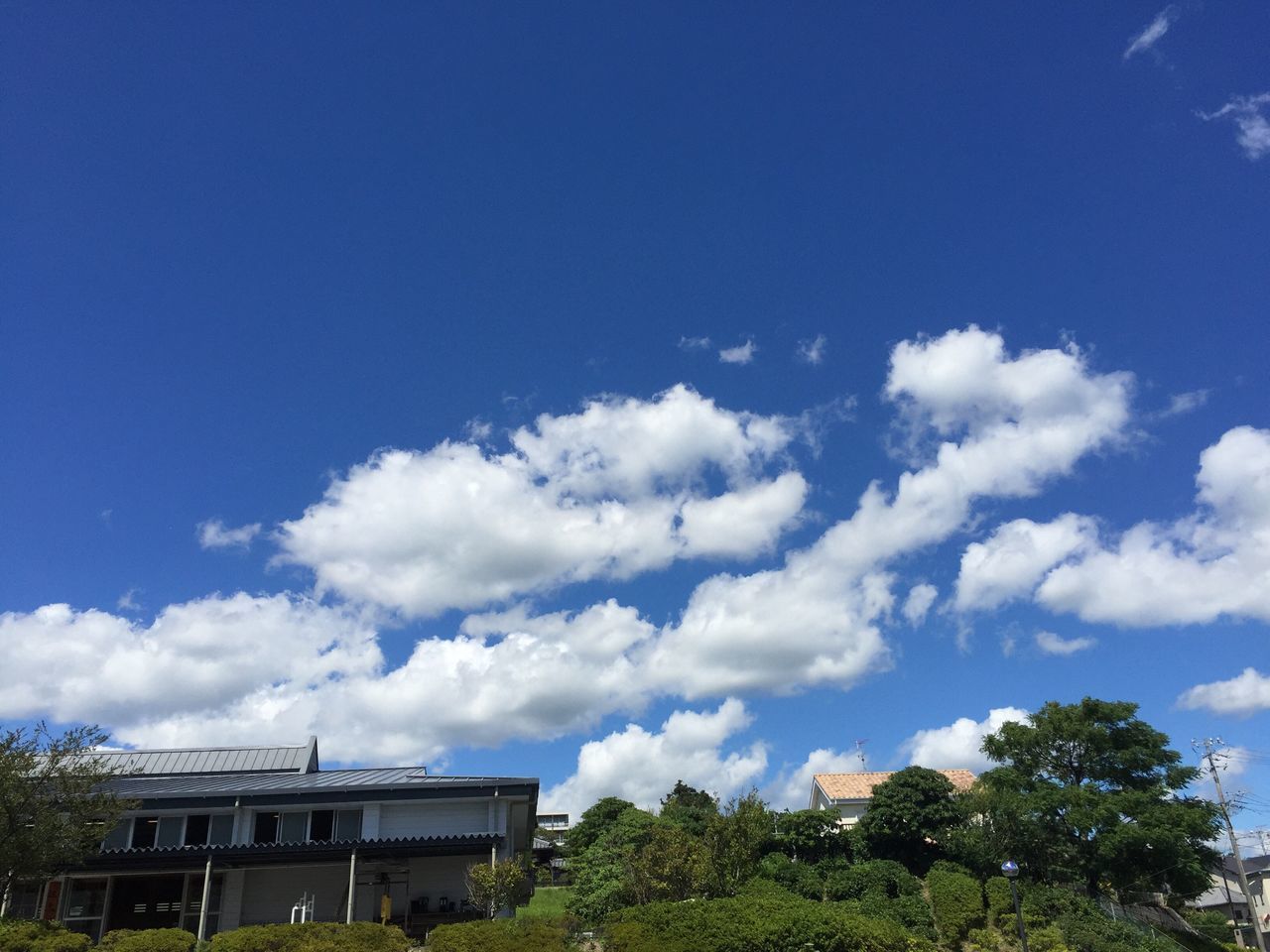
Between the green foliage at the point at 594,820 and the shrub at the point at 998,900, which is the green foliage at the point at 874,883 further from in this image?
the green foliage at the point at 594,820

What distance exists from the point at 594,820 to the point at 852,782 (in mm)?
27558

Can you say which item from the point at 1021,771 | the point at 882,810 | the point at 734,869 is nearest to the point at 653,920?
the point at 734,869

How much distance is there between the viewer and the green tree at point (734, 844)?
28281 mm

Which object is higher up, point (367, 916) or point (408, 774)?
point (408, 774)

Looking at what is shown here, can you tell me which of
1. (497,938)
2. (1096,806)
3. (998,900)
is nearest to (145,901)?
(497,938)

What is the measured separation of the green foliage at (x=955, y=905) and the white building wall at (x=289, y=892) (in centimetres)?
2065

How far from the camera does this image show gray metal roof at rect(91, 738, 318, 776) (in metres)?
43.4

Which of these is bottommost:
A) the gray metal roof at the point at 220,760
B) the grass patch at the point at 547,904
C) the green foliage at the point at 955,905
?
the grass patch at the point at 547,904

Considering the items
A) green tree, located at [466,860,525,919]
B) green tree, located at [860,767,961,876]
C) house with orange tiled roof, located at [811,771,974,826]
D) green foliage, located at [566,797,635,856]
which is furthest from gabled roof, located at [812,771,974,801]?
green tree, located at [466,860,525,919]

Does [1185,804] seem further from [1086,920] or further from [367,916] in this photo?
[367,916]

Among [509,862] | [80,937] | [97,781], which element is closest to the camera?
[80,937]

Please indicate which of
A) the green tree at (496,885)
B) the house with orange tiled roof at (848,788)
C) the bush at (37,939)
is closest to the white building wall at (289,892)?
the green tree at (496,885)

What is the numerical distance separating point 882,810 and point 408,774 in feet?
65.4

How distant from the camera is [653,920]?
68.4ft
